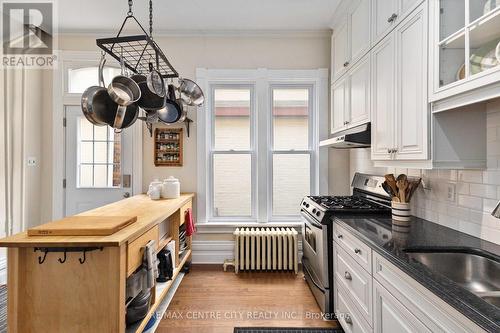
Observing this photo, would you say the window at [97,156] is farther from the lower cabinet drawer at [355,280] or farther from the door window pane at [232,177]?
the lower cabinet drawer at [355,280]

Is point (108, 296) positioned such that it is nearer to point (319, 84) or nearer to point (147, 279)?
point (147, 279)

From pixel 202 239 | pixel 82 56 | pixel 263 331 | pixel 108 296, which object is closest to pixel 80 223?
pixel 108 296

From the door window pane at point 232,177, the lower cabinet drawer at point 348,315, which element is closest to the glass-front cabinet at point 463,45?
the lower cabinet drawer at point 348,315

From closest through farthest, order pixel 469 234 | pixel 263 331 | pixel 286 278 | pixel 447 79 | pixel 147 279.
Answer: pixel 447 79
pixel 469 234
pixel 147 279
pixel 263 331
pixel 286 278

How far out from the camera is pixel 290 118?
337cm

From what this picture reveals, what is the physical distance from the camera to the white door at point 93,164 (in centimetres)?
326

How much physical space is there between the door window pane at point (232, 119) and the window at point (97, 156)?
1.27 m

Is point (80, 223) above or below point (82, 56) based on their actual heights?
below

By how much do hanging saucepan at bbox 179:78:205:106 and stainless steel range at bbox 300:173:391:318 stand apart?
1.51m

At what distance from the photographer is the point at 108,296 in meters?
1.44

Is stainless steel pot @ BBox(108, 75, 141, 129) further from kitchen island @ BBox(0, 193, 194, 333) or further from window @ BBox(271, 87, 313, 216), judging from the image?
window @ BBox(271, 87, 313, 216)

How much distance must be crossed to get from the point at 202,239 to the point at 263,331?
1453 mm

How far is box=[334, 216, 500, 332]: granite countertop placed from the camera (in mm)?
828

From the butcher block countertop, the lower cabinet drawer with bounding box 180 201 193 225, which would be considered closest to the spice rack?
the lower cabinet drawer with bounding box 180 201 193 225
